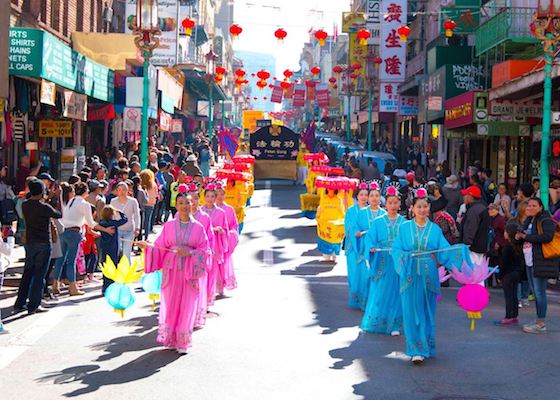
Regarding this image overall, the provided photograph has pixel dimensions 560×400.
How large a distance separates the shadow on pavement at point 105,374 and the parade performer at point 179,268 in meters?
0.40

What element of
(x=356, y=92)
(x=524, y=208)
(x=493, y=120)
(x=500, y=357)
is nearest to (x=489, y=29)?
(x=493, y=120)

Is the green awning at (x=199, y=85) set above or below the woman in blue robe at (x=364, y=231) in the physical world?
above

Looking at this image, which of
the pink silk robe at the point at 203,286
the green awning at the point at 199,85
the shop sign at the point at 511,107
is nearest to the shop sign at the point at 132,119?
the shop sign at the point at 511,107

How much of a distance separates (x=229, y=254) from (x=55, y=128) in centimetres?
1206

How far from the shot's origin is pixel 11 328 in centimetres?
1118

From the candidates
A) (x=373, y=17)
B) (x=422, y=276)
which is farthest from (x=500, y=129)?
(x=373, y=17)

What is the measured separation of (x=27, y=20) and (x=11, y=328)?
1531cm

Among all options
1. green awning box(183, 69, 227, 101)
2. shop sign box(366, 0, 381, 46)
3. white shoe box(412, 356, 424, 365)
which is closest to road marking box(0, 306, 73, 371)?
white shoe box(412, 356, 424, 365)

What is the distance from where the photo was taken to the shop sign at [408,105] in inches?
1849

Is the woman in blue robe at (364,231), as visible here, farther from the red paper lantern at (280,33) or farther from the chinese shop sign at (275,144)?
the chinese shop sign at (275,144)

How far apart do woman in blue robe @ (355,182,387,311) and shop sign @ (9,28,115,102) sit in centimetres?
961

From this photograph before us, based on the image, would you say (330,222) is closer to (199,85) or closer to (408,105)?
(408,105)

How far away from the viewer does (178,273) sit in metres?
10.2

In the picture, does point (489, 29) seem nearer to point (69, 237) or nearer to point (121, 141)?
point (121, 141)
